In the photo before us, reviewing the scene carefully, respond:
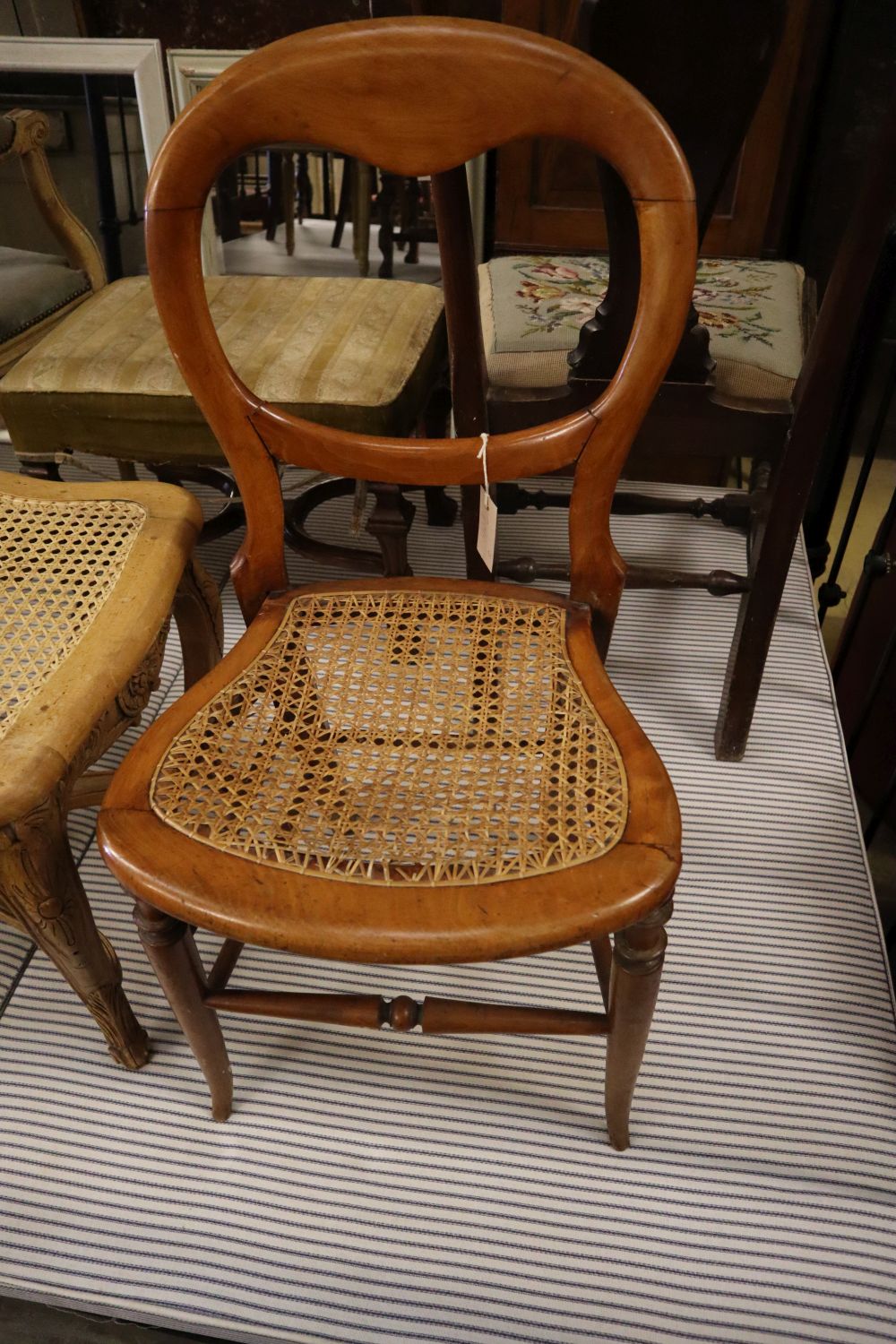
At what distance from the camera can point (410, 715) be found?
0.85 m

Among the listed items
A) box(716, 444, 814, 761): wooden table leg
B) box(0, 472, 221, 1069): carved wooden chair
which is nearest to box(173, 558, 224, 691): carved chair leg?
box(0, 472, 221, 1069): carved wooden chair

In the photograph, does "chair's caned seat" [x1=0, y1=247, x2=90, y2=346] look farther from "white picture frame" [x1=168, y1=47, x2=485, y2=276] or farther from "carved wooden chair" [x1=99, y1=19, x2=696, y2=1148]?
"carved wooden chair" [x1=99, y1=19, x2=696, y2=1148]

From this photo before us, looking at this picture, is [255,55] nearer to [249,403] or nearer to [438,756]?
[249,403]

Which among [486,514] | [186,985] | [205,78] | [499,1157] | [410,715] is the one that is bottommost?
[499,1157]

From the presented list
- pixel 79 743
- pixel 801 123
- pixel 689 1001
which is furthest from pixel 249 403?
pixel 801 123

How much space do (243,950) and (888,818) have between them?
1.03m

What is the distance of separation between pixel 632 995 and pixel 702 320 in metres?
0.91

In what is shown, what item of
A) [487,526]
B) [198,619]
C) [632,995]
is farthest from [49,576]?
[632,995]

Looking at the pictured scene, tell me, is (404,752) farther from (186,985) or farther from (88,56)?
(88,56)

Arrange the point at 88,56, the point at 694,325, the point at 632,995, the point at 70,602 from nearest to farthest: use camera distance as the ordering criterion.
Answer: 1. the point at 632,995
2. the point at 70,602
3. the point at 694,325
4. the point at 88,56

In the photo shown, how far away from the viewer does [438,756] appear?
81 centimetres

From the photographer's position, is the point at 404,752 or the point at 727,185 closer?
the point at 404,752

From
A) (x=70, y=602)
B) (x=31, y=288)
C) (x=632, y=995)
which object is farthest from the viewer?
(x=31, y=288)

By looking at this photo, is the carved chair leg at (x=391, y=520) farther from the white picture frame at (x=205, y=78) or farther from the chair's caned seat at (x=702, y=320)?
the white picture frame at (x=205, y=78)
